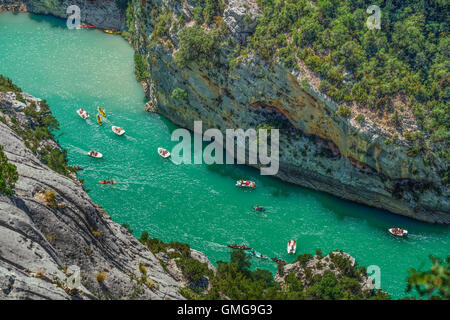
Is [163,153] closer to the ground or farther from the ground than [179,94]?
closer to the ground

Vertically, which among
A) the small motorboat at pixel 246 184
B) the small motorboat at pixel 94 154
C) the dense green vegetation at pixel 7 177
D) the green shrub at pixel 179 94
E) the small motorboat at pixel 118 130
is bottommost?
the small motorboat at pixel 246 184

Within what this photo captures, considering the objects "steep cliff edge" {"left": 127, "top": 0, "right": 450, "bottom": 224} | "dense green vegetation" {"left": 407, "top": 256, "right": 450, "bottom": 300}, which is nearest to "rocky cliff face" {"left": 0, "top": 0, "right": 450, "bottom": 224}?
"steep cliff edge" {"left": 127, "top": 0, "right": 450, "bottom": 224}

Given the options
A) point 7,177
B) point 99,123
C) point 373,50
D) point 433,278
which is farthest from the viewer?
point 99,123

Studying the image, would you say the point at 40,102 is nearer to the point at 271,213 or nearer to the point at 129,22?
the point at 129,22

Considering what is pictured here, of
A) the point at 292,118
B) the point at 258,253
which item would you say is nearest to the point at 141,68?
the point at 292,118

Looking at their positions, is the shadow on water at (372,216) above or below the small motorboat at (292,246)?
above

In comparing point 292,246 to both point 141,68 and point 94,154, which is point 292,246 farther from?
point 141,68

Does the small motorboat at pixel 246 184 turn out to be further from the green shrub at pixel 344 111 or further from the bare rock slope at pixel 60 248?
the bare rock slope at pixel 60 248

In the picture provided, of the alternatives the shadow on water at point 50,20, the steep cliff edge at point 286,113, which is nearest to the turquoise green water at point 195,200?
the steep cliff edge at point 286,113
